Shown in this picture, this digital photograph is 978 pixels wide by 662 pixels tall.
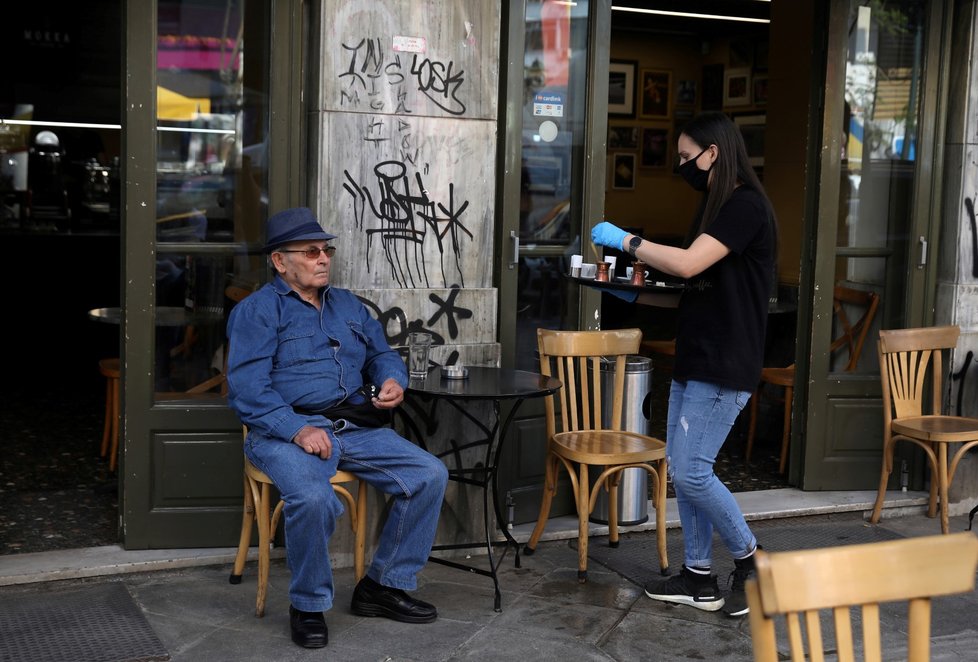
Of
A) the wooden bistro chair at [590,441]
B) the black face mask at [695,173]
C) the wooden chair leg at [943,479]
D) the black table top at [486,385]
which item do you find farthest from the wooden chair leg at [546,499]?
the wooden chair leg at [943,479]

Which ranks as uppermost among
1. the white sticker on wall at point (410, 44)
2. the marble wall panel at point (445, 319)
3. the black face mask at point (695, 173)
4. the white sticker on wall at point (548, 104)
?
the white sticker on wall at point (410, 44)

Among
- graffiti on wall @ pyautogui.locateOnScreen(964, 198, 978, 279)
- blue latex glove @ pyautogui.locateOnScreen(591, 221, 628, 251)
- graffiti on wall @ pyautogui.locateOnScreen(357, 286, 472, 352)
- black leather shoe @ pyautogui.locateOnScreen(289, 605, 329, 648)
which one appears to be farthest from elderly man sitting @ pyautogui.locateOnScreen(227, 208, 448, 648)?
graffiti on wall @ pyautogui.locateOnScreen(964, 198, 978, 279)

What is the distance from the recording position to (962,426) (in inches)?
205

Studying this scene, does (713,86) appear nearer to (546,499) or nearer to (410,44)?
(410,44)

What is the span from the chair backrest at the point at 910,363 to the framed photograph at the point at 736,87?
6.18 metres

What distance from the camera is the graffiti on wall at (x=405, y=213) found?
14.9 ft

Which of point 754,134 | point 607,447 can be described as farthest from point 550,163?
point 754,134

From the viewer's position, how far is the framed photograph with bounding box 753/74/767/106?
10844 millimetres

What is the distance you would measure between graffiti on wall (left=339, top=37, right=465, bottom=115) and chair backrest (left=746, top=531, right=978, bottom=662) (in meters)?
2.99

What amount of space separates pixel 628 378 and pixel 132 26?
2.37 m

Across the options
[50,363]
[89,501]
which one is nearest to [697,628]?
[89,501]

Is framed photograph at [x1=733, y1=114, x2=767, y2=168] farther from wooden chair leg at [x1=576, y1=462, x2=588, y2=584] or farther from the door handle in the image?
wooden chair leg at [x1=576, y1=462, x2=588, y2=584]

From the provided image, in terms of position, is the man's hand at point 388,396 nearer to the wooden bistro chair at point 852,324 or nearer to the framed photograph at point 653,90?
the wooden bistro chair at point 852,324

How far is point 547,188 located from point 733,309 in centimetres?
136
